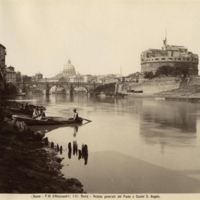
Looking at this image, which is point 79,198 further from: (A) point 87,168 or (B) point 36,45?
(B) point 36,45

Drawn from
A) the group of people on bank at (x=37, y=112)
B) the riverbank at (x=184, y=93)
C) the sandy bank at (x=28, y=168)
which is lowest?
the sandy bank at (x=28, y=168)

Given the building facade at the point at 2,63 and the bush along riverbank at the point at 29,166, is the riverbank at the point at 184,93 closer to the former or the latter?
the building facade at the point at 2,63

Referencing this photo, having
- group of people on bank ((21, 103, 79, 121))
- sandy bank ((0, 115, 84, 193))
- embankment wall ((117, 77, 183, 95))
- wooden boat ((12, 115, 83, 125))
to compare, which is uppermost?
embankment wall ((117, 77, 183, 95))

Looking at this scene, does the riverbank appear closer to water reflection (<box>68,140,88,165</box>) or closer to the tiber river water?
the tiber river water

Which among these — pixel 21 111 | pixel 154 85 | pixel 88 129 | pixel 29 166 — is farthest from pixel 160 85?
pixel 29 166

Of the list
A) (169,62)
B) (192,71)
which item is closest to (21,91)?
(192,71)

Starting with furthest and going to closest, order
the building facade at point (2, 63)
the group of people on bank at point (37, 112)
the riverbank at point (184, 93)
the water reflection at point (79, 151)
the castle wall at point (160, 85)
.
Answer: the castle wall at point (160, 85), the riverbank at point (184, 93), the group of people on bank at point (37, 112), the building facade at point (2, 63), the water reflection at point (79, 151)

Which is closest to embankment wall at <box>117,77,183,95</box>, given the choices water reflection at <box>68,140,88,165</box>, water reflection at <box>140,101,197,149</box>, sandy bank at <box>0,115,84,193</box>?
water reflection at <box>140,101,197,149</box>

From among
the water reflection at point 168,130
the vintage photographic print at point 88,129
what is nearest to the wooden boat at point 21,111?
the vintage photographic print at point 88,129
